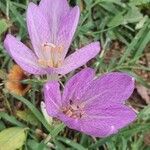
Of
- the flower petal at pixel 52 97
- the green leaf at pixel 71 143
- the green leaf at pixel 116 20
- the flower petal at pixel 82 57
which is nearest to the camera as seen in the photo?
the flower petal at pixel 52 97

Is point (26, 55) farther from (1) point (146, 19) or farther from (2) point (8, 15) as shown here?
(1) point (146, 19)

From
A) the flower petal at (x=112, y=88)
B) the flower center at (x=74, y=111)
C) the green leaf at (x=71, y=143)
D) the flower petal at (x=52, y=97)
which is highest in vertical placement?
the flower petal at (x=52, y=97)

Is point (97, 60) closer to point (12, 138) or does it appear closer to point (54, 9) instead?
point (54, 9)

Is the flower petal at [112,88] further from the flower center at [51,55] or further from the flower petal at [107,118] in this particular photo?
the flower center at [51,55]

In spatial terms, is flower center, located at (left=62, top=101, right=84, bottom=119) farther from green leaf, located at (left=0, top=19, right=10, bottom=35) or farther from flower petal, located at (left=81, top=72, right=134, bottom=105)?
green leaf, located at (left=0, top=19, right=10, bottom=35)

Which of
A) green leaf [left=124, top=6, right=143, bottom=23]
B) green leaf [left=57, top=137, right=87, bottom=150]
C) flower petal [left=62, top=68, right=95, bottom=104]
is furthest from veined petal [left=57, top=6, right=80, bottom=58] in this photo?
green leaf [left=124, top=6, right=143, bottom=23]

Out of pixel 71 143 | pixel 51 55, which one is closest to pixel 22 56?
pixel 51 55

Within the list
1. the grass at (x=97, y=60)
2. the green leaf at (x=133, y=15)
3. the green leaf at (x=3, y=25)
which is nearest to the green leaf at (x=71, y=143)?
the grass at (x=97, y=60)
